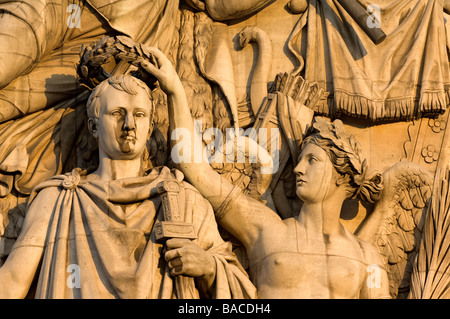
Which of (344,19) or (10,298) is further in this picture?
(344,19)

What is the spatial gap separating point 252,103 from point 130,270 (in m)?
2.23

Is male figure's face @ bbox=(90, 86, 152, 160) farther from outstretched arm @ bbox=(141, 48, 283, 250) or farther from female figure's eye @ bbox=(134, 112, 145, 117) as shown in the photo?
outstretched arm @ bbox=(141, 48, 283, 250)

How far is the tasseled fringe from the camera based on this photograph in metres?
12.6

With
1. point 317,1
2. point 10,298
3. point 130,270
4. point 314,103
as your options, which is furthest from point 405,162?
point 10,298

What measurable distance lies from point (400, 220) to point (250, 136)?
145cm

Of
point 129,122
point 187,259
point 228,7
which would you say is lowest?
point 187,259

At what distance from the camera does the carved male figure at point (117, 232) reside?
11.2m

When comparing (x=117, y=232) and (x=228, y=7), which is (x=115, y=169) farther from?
(x=228, y=7)

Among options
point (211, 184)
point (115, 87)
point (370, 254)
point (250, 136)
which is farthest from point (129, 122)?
point (370, 254)

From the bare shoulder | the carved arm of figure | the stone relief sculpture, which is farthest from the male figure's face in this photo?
the bare shoulder

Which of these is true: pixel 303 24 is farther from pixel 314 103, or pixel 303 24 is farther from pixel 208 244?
pixel 208 244

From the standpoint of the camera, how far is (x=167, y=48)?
1270cm

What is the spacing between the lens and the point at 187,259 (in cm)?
1111
